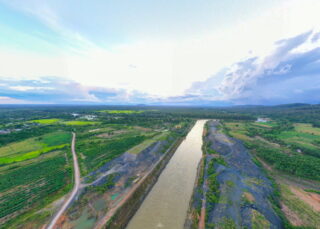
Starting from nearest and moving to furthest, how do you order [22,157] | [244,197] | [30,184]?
[244,197]
[30,184]
[22,157]

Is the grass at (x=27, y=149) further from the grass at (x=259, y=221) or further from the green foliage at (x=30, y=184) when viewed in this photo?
the grass at (x=259, y=221)

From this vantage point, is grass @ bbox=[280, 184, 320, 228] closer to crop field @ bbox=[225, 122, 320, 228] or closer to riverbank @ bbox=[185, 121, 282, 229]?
crop field @ bbox=[225, 122, 320, 228]

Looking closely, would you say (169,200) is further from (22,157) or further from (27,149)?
(27,149)

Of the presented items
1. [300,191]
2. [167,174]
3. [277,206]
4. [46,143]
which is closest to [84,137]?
[46,143]

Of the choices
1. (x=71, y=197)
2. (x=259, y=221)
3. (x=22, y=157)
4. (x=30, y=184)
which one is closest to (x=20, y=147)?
(x=22, y=157)

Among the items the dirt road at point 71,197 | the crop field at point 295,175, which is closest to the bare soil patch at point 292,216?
the crop field at point 295,175

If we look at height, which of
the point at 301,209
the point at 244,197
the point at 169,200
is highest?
the point at 244,197

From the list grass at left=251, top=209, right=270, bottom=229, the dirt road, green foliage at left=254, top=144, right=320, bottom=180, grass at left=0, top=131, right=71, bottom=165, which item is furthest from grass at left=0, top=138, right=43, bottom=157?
green foliage at left=254, top=144, right=320, bottom=180
